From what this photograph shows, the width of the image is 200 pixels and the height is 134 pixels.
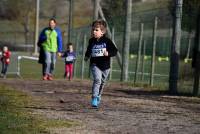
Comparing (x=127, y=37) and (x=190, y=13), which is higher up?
(x=190, y=13)

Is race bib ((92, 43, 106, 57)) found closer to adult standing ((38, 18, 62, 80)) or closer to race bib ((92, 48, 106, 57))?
race bib ((92, 48, 106, 57))

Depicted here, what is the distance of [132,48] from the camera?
37.0 metres

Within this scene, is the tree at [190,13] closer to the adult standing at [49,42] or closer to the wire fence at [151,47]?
the wire fence at [151,47]

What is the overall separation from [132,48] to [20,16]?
189 feet

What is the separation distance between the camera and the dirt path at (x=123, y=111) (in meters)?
9.30

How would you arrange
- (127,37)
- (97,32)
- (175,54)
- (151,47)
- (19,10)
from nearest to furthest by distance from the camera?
(97,32), (175,54), (127,37), (151,47), (19,10)

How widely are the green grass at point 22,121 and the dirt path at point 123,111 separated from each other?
0.25 metres

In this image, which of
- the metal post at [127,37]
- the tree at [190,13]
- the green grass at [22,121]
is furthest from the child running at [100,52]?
the metal post at [127,37]

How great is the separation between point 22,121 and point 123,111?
2.31 meters

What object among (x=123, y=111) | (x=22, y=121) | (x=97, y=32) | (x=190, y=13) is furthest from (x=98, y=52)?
(x=190, y=13)

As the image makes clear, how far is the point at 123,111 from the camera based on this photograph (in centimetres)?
1140

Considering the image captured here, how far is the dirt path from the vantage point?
30.5 feet

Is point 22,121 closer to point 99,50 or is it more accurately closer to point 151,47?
point 99,50

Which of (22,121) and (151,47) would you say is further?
(151,47)
